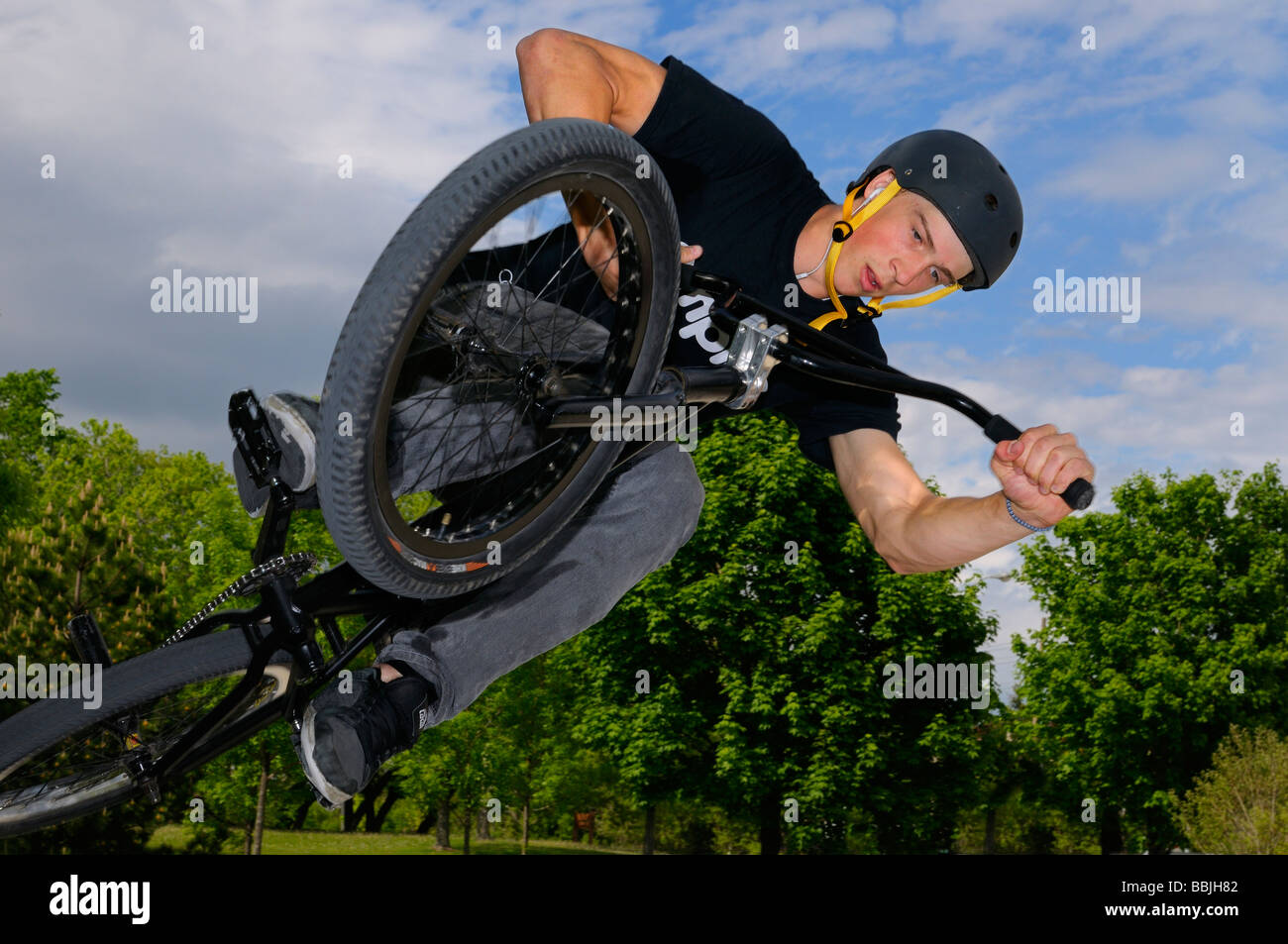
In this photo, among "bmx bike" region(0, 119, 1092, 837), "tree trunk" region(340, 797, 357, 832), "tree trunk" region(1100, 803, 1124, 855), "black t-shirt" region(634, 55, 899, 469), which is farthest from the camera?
"tree trunk" region(340, 797, 357, 832)

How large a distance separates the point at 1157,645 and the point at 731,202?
27632 millimetres

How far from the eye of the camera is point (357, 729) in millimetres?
3316

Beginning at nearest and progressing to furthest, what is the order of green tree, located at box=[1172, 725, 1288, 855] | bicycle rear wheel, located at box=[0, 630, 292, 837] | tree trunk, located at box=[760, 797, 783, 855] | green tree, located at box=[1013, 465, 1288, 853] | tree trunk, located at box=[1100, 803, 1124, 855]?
bicycle rear wheel, located at box=[0, 630, 292, 837] < green tree, located at box=[1172, 725, 1288, 855] < tree trunk, located at box=[760, 797, 783, 855] < green tree, located at box=[1013, 465, 1288, 853] < tree trunk, located at box=[1100, 803, 1124, 855]

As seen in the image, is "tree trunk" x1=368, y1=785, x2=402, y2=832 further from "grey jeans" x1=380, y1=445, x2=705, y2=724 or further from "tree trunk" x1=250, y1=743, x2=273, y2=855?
"grey jeans" x1=380, y1=445, x2=705, y2=724

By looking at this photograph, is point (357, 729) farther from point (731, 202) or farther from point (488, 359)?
point (731, 202)

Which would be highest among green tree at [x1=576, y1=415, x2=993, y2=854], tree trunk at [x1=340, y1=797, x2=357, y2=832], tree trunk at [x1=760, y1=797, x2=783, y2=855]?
green tree at [x1=576, y1=415, x2=993, y2=854]

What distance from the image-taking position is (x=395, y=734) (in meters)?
3.39

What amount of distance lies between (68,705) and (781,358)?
8.96 feet

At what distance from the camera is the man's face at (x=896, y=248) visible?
14.1ft

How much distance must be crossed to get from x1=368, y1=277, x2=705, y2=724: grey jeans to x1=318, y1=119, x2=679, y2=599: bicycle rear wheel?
1 centimetres

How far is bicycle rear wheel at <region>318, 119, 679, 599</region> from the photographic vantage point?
2.96 meters

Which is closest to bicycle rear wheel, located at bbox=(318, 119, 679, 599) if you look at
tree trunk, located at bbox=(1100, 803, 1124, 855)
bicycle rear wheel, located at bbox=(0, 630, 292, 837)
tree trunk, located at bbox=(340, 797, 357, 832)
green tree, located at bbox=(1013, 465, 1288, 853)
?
bicycle rear wheel, located at bbox=(0, 630, 292, 837)

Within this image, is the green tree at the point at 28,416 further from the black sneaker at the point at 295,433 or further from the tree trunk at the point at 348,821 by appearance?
the black sneaker at the point at 295,433

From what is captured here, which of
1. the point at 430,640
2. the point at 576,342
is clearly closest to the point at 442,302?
the point at 576,342
